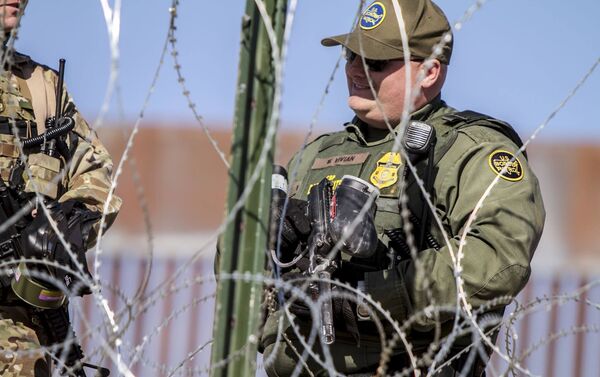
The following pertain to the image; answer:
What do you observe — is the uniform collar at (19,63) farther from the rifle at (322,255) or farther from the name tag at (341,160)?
the rifle at (322,255)

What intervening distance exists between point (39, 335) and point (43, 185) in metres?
0.53

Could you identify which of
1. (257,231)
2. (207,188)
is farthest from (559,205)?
(257,231)

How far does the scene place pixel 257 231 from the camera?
2434 millimetres

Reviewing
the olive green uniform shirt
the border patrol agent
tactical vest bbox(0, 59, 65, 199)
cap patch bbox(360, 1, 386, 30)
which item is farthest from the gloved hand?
tactical vest bbox(0, 59, 65, 199)

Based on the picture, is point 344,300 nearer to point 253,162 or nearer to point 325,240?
point 325,240

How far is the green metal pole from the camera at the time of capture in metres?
2.42

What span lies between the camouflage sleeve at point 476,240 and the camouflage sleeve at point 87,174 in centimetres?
124

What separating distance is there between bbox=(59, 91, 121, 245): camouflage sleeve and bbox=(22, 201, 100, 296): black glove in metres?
0.07

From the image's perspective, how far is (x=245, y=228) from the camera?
7.98ft

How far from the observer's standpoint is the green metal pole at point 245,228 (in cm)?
242

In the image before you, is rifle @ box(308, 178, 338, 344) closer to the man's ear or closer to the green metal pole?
the man's ear

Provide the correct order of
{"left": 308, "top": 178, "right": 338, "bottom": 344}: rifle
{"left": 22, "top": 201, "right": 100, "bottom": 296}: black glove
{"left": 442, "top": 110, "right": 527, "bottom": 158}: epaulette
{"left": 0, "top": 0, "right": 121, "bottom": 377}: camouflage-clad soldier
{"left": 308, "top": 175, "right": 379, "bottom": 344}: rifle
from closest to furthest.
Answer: {"left": 308, "top": 175, "right": 379, "bottom": 344}: rifle → {"left": 308, "top": 178, "right": 338, "bottom": 344}: rifle → {"left": 442, "top": 110, "right": 527, "bottom": 158}: epaulette → {"left": 22, "top": 201, "right": 100, "bottom": 296}: black glove → {"left": 0, "top": 0, "right": 121, "bottom": 377}: camouflage-clad soldier

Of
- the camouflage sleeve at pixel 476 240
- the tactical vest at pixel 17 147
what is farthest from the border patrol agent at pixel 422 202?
the tactical vest at pixel 17 147

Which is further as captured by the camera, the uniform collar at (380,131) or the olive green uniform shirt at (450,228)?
the uniform collar at (380,131)
